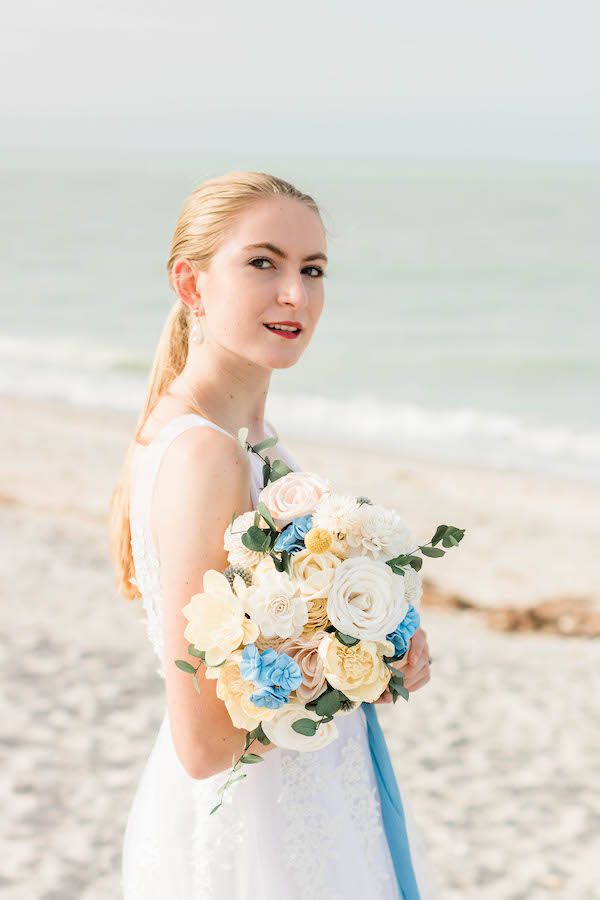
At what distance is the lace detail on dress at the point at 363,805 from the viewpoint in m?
2.57

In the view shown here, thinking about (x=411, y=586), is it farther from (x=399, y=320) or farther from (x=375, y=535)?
(x=399, y=320)

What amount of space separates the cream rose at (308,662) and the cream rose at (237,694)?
3.3 inches

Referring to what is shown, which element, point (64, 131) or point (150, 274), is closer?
point (150, 274)

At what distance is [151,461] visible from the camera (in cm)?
237

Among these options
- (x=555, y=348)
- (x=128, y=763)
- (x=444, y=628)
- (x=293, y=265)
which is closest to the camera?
(x=293, y=265)

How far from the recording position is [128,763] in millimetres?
6281

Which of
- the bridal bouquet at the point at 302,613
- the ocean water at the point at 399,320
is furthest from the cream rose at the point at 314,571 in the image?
the ocean water at the point at 399,320

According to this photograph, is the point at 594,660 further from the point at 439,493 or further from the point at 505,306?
the point at 505,306

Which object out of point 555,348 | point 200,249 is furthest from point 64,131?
point 200,249

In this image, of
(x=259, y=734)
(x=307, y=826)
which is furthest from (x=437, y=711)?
(x=259, y=734)

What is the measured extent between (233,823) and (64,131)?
589 ft

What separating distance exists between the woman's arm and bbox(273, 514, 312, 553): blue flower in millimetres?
137

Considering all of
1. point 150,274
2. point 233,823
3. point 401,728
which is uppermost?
point 150,274

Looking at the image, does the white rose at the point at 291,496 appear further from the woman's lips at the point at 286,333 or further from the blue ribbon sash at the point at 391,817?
the blue ribbon sash at the point at 391,817
